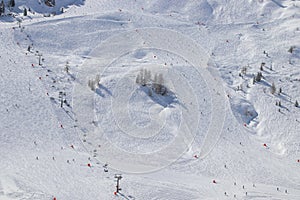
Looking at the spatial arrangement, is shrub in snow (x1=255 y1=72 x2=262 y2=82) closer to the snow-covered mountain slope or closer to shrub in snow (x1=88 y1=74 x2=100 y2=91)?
the snow-covered mountain slope

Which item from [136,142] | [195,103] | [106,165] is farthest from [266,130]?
[106,165]

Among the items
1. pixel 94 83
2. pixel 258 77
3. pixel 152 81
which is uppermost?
pixel 258 77

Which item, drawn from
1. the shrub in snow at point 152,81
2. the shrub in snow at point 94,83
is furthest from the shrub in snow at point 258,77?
the shrub in snow at point 94,83

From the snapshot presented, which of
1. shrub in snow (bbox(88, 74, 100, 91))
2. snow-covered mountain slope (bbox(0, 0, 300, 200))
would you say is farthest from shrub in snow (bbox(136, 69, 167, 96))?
shrub in snow (bbox(88, 74, 100, 91))

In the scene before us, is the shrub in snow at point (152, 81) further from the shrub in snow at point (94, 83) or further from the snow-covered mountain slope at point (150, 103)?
the shrub in snow at point (94, 83)

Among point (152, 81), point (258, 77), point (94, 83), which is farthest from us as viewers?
point (258, 77)

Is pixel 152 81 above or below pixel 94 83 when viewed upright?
above

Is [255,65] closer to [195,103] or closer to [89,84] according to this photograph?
[195,103]

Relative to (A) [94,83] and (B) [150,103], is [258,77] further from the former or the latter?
(A) [94,83]

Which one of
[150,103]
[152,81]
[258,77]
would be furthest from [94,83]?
[258,77]
